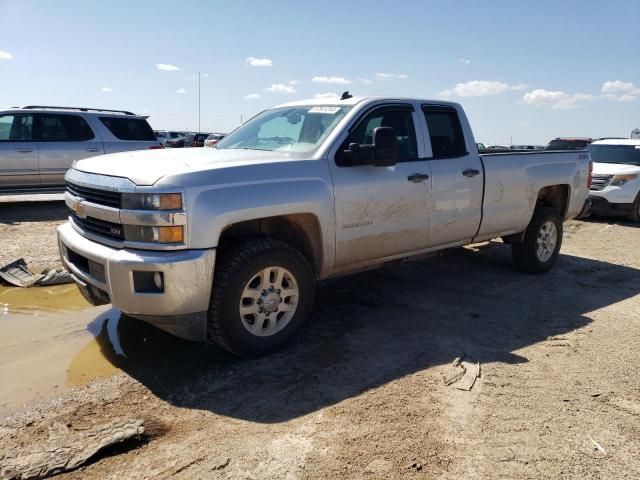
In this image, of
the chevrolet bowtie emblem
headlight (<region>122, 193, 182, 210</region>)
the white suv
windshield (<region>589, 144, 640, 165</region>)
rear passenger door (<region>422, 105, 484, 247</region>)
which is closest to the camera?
headlight (<region>122, 193, 182, 210</region>)

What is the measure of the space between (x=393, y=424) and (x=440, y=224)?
250 centimetres

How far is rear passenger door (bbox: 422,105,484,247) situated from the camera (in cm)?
514

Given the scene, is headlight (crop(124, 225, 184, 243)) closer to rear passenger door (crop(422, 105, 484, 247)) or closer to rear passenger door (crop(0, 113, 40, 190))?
rear passenger door (crop(422, 105, 484, 247))

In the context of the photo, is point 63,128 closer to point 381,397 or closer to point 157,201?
point 157,201

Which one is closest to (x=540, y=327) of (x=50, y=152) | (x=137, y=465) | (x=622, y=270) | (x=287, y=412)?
(x=287, y=412)

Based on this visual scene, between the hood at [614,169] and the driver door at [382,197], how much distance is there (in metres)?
8.24

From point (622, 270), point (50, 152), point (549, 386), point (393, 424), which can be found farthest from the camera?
point (50, 152)

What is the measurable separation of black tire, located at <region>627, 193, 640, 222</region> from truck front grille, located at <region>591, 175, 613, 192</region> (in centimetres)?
70

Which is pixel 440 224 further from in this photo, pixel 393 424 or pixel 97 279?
pixel 97 279

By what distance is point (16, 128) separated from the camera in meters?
10.4

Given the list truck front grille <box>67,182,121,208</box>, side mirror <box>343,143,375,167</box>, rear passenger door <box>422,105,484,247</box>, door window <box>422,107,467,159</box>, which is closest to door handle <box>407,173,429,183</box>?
rear passenger door <box>422,105,484,247</box>

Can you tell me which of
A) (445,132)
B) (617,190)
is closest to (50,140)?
(445,132)

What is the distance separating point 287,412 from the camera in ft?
10.7

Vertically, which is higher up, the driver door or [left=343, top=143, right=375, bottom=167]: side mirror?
[left=343, top=143, right=375, bottom=167]: side mirror
